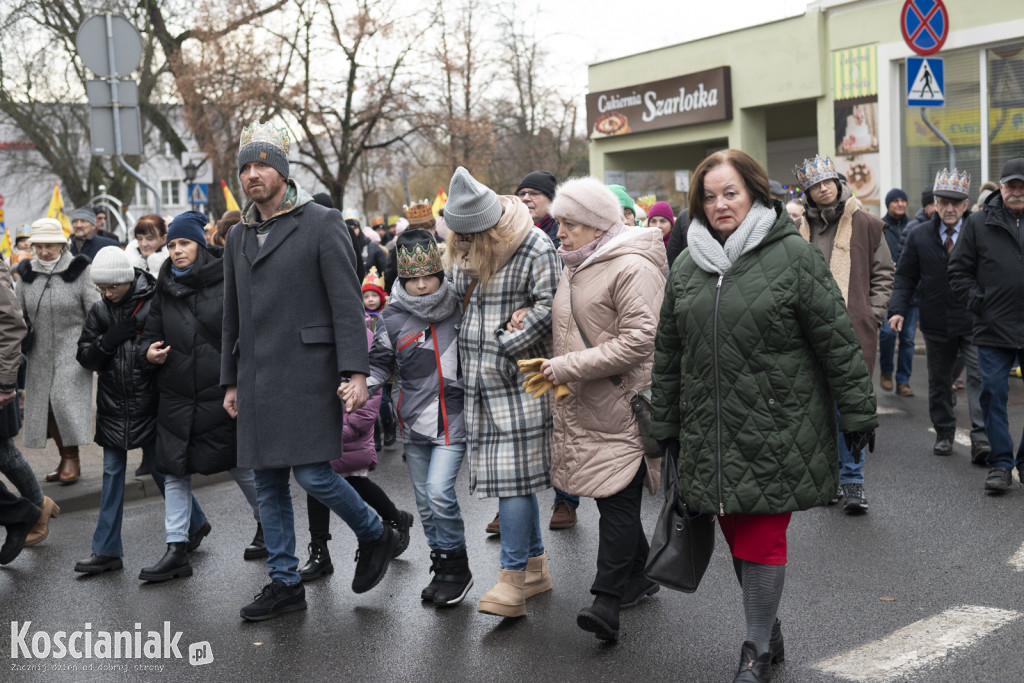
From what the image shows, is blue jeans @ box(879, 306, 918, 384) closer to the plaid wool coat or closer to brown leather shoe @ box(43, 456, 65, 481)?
the plaid wool coat

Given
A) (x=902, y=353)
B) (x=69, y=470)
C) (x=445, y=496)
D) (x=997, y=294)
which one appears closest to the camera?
(x=445, y=496)

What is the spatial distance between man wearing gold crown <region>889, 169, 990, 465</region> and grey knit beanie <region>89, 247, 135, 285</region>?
210 inches

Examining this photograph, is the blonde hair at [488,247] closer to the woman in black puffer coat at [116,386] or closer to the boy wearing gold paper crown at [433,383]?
the boy wearing gold paper crown at [433,383]

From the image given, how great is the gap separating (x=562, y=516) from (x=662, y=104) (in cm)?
2009

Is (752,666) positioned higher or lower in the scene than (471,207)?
lower

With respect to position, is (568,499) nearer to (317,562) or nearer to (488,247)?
(317,562)

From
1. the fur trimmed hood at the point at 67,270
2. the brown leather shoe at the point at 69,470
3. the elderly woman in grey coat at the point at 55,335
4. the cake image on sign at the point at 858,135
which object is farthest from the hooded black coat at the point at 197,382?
the cake image on sign at the point at 858,135

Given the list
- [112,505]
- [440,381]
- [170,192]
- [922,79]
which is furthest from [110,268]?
[170,192]

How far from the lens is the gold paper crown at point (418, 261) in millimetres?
5570

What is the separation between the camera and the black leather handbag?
4.29m

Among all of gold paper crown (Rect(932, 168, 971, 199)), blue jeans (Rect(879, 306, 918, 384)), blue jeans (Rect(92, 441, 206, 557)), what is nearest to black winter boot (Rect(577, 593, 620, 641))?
blue jeans (Rect(92, 441, 206, 557))

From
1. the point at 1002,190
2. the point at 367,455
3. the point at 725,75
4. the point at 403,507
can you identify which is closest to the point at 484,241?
the point at 367,455

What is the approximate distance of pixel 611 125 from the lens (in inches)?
1079

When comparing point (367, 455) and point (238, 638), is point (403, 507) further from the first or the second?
point (238, 638)
